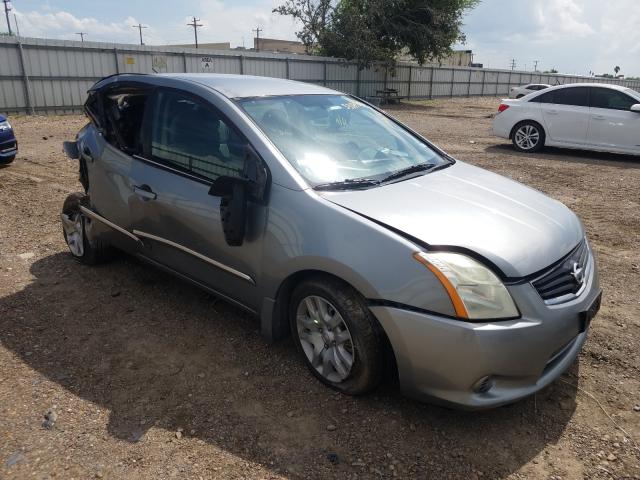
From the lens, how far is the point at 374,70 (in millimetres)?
29188

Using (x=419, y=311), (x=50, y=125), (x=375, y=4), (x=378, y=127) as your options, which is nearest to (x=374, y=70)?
(x=375, y=4)

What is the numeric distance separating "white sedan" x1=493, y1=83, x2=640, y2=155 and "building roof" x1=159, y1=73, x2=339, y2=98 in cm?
839

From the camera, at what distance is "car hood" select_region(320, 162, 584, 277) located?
2391mm

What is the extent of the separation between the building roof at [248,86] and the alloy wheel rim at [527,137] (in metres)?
8.55

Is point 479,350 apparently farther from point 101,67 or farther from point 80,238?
point 101,67

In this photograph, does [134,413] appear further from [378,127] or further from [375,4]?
[375,4]

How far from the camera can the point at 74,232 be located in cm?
454

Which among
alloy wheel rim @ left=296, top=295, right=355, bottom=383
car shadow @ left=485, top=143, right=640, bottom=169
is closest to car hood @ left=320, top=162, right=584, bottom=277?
alloy wheel rim @ left=296, top=295, right=355, bottom=383

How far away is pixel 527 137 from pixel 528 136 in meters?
0.03

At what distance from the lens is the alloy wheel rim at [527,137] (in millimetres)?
11016

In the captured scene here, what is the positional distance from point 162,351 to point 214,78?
6.21 ft

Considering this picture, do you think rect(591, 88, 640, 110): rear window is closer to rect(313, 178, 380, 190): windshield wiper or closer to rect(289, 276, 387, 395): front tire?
rect(313, 178, 380, 190): windshield wiper

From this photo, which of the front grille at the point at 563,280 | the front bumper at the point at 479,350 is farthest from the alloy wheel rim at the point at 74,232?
the front grille at the point at 563,280

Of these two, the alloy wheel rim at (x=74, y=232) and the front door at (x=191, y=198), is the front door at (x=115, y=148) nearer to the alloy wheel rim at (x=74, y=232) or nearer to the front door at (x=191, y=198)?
the front door at (x=191, y=198)
